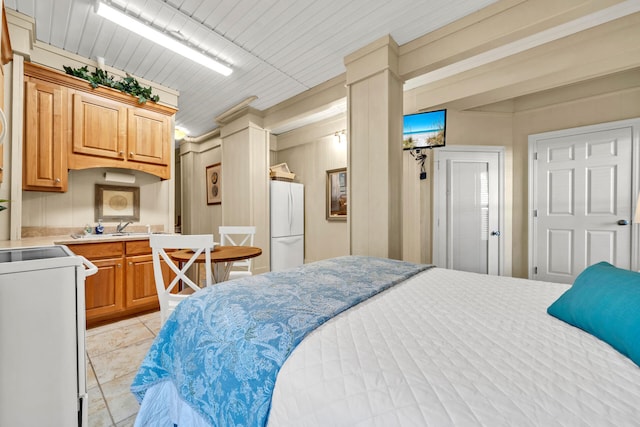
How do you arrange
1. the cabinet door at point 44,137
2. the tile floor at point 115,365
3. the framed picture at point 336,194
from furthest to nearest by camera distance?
the framed picture at point 336,194
the cabinet door at point 44,137
the tile floor at point 115,365

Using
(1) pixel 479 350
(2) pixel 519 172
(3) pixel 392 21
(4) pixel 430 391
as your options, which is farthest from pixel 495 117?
(4) pixel 430 391

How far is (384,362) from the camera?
0.68 m

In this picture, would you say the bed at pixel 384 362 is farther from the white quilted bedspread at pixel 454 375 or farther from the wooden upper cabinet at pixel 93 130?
the wooden upper cabinet at pixel 93 130

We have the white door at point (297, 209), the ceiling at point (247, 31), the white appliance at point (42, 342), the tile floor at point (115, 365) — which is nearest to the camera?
the white appliance at point (42, 342)

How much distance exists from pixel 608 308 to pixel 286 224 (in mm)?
4208

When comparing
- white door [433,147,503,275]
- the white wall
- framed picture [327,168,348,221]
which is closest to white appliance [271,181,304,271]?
framed picture [327,168,348,221]

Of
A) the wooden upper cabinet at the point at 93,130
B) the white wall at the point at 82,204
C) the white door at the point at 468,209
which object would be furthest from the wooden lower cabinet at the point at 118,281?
the white door at the point at 468,209

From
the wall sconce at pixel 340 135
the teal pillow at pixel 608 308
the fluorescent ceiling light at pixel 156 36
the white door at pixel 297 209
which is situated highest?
the fluorescent ceiling light at pixel 156 36

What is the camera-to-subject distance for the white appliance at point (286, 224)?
4574 millimetres

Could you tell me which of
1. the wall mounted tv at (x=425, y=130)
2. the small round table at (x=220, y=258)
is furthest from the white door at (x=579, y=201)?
the small round table at (x=220, y=258)

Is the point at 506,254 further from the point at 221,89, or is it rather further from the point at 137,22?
the point at 137,22

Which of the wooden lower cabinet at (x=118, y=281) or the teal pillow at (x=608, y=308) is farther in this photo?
the wooden lower cabinet at (x=118, y=281)

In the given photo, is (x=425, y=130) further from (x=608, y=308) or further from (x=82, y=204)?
(x=82, y=204)

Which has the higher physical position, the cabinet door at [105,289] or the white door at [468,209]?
the white door at [468,209]
